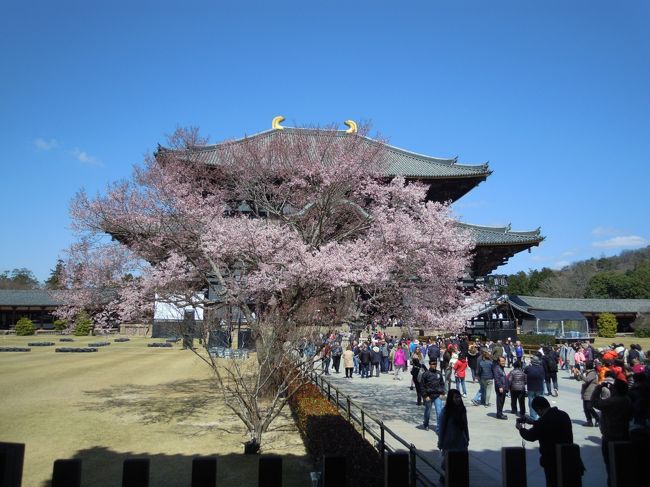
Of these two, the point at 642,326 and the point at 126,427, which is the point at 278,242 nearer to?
the point at 126,427

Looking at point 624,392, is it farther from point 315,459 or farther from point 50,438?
point 50,438

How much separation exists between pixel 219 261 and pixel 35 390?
8.03 meters

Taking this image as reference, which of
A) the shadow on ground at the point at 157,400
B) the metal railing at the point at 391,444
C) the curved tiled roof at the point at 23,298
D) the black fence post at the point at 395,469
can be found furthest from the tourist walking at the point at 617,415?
the curved tiled roof at the point at 23,298

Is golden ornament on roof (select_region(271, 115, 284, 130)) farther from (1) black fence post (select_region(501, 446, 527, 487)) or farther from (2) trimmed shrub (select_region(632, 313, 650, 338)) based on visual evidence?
(2) trimmed shrub (select_region(632, 313, 650, 338))

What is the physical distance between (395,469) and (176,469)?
701 centimetres

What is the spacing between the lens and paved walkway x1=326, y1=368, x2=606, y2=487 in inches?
320

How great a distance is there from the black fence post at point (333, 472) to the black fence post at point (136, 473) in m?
0.97

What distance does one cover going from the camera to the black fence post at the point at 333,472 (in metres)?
2.69

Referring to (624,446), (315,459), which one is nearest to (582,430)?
(315,459)

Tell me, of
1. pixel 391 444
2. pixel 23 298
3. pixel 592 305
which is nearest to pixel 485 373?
pixel 391 444

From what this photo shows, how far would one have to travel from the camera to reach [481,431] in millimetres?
11266

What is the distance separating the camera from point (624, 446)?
9.09 feet

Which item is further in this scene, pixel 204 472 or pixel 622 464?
pixel 622 464

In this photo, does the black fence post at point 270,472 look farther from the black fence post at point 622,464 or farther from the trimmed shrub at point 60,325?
the trimmed shrub at point 60,325
